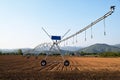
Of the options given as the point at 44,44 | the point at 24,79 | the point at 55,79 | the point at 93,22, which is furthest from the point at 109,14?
the point at 44,44

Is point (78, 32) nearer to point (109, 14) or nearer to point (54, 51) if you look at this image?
point (54, 51)

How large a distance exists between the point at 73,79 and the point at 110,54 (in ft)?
433

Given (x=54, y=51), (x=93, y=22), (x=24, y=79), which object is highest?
(x=93, y=22)

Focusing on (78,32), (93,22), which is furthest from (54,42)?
(93,22)

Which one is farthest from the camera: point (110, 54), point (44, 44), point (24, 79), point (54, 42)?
point (110, 54)

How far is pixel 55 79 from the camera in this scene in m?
17.7

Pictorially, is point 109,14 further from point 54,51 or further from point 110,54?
point 110,54

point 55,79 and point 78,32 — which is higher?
point 78,32

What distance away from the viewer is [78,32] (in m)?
24.3

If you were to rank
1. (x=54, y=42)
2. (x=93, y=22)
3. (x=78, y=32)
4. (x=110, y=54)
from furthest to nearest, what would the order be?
(x=110, y=54) < (x=54, y=42) < (x=78, y=32) < (x=93, y=22)

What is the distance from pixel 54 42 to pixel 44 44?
4.39 metres

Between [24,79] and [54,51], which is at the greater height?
[54,51]

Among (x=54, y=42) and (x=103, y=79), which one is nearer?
(x=103, y=79)

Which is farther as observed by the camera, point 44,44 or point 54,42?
point 44,44
